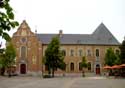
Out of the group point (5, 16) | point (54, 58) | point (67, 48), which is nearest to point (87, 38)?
point (67, 48)

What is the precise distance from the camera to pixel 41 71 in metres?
79.5

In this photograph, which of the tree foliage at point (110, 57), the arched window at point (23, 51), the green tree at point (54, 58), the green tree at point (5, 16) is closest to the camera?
the green tree at point (5, 16)

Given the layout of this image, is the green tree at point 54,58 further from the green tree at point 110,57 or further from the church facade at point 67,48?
the green tree at point 110,57

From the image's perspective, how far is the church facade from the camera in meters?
79.9

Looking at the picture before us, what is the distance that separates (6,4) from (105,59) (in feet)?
242

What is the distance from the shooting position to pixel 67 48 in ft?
271

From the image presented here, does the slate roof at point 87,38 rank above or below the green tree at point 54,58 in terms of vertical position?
above

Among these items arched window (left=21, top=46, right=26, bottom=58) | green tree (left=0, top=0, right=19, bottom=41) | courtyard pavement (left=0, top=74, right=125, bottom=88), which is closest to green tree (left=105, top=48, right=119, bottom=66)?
arched window (left=21, top=46, right=26, bottom=58)

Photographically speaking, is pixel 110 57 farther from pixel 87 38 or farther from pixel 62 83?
pixel 62 83

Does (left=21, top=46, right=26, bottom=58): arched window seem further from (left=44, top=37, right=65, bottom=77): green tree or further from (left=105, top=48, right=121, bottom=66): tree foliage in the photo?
(left=105, top=48, right=121, bottom=66): tree foliage

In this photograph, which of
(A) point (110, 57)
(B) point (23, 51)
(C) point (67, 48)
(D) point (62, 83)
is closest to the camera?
(D) point (62, 83)

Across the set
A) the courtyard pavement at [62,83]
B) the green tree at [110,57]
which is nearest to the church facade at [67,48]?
the green tree at [110,57]

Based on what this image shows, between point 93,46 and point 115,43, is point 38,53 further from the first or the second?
point 115,43

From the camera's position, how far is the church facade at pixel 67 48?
7994 cm
